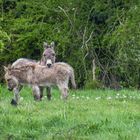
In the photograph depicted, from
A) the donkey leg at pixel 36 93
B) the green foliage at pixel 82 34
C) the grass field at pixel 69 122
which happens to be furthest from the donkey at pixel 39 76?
the green foliage at pixel 82 34

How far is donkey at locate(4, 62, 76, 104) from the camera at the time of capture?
14.7 metres

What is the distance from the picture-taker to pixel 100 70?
22719 millimetres

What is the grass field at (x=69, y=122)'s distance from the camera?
961 centimetres

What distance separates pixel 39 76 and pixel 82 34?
8.49 metres

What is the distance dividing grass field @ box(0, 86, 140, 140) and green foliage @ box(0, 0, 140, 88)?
8.82 m

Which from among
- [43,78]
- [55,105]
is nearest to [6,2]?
[43,78]

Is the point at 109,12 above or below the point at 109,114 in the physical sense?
above

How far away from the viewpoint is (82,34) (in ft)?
75.6

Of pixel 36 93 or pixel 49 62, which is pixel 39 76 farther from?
pixel 49 62

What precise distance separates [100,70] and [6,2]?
5450 mm

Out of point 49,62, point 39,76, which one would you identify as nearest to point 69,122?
point 39,76

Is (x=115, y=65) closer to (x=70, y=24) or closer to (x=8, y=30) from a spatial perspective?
(x=70, y=24)

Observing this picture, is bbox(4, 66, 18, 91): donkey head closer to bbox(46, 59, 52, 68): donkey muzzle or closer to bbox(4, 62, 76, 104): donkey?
bbox(4, 62, 76, 104): donkey

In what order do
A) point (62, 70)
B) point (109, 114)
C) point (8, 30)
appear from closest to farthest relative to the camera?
point (109, 114), point (62, 70), point (8, 30)
